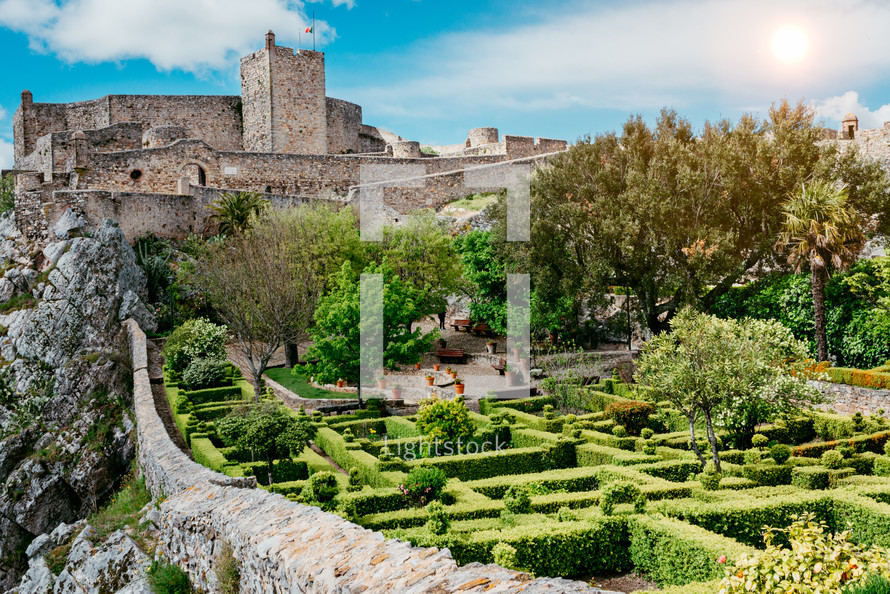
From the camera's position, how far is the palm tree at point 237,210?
30.9 meters

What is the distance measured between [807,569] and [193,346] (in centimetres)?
2124

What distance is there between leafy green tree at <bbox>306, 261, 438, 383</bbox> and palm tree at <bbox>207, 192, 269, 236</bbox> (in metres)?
8.75

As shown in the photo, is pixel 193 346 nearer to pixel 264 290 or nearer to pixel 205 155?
pixel 264 290

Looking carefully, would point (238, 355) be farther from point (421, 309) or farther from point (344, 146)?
point (344, 146)

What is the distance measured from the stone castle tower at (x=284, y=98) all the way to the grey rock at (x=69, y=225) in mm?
11343

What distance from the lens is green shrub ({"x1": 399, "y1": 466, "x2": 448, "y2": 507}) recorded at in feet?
42.2

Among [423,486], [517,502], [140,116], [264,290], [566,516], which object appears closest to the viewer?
[566,516]

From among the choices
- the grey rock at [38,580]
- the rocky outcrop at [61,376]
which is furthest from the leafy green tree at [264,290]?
the grey rock at [38,580]

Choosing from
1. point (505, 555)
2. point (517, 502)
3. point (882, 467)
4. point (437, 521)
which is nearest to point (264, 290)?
point (517, 502)

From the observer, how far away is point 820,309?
74.8ft

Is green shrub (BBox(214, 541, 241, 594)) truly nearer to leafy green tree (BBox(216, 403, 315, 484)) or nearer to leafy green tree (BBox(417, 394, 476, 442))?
leafy green tree (BBox(216, 403, 315, 484))

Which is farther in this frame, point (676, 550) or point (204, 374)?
point (204, 374)

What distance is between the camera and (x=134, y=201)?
3130cm

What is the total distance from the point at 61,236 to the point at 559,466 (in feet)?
73.9
